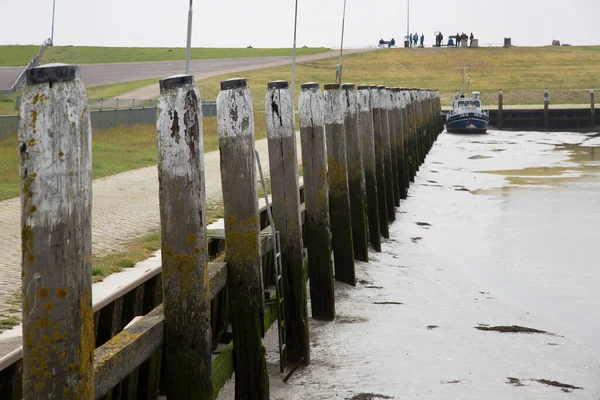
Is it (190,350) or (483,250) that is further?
(483,250)

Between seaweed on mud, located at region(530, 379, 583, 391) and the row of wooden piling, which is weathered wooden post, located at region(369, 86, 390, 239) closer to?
the row of wooden piling

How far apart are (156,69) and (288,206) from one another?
7560 cm

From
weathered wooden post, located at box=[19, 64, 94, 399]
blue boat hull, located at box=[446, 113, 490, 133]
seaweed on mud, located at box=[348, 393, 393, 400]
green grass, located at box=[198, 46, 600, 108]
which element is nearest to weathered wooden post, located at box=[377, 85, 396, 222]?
seaweed on mud, located at box=[348, 393, 393, 400]

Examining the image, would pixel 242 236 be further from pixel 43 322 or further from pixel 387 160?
pixel 387 160

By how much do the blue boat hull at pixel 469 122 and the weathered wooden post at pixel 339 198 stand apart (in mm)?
41671

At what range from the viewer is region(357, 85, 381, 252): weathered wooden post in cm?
1387

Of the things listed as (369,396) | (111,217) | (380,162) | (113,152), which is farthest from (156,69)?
(369,396)

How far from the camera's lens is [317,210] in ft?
31.5

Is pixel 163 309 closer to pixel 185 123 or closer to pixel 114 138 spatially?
pixel 185 123

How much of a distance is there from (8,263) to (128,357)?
227 inches

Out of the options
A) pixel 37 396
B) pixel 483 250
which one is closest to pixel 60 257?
pixel 37 396

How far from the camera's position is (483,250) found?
49.9 ft

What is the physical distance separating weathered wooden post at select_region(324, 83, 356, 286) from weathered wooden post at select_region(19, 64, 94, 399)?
24.1ft

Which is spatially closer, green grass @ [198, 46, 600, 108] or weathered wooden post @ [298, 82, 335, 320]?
weathered wooden post @ [298, 82, 335, 320]
